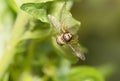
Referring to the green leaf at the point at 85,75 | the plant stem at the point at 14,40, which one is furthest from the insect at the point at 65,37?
the green leaf at the point at 85,75

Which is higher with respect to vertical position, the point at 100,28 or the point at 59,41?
the point at 100,28

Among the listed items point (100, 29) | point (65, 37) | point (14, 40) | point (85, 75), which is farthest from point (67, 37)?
point (100, 29)

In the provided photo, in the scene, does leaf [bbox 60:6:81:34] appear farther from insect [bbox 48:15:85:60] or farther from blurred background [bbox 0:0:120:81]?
blurred background [bbox 0:0:120:81]

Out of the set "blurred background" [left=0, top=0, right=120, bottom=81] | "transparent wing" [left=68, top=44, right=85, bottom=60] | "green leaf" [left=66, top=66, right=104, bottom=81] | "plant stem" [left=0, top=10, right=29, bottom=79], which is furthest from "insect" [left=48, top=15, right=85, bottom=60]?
"blurred background" [left=0, top=0, right=120, bottom=81]

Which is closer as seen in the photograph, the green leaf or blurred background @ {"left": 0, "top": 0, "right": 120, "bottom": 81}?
the green leaf

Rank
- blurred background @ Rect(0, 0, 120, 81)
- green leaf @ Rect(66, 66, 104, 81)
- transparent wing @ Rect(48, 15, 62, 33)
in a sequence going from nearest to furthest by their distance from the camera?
transparent wing @ Rect(48, 15, 62, 33) < green leaf @ Rect(66, 66, 104, 81) < blurred background @ Rect(0, 0, 120, 81)

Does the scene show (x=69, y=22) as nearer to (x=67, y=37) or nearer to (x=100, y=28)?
(x=67, y=37)
